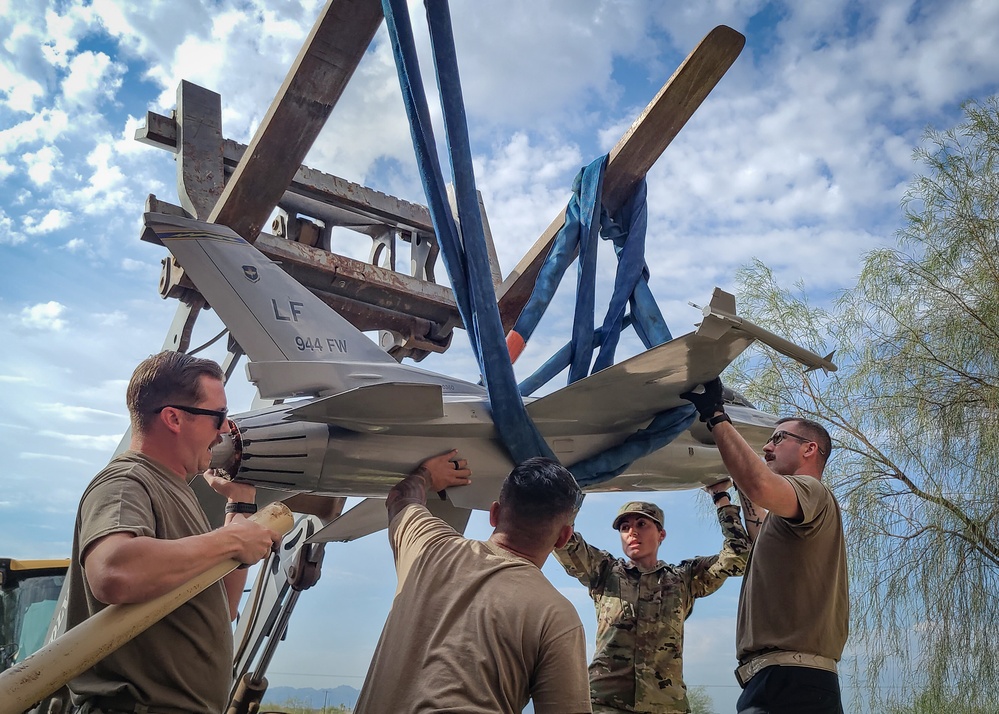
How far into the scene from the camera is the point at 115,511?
1.49 meters

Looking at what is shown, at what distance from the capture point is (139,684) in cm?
148

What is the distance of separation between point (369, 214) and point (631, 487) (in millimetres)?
1806

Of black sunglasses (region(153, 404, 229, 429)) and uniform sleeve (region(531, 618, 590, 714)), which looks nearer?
uniform sleeve (region(531, 618, 590, 714))

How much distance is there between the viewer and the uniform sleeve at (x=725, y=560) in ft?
10.6

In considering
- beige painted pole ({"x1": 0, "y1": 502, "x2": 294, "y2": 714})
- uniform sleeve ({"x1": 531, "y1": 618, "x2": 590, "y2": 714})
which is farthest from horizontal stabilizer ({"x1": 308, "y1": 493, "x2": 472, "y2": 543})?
beige painted pole ({"x1": 0, "y1": 502, "x2": 294, "y2": 714})

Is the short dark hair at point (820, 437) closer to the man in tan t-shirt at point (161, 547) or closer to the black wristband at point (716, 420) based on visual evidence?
the black wristband at point (716, 420)

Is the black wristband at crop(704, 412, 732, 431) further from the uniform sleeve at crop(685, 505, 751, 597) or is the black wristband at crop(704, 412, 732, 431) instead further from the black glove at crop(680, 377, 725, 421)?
the uniform sleeve at crop(685, 505, 751, 597)

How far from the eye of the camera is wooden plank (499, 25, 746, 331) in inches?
110

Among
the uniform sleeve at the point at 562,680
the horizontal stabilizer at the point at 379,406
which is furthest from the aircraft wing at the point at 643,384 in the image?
the uniform sleeve at the point at 562,680

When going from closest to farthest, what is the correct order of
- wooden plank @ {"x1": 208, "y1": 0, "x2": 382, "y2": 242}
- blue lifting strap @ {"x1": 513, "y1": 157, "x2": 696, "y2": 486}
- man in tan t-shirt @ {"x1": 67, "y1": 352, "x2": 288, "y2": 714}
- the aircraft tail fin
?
man in tan t-shirt @ {"x1": 67, "y1": 352, "x2": 288, "y2": 714}
wooden plank @ {"x1": 208, "y1": 0, "x2": 382, "y2": 242}
the aircraft tail fin
blue lifting strap @ {"x1": 513, "y1": 157, "x2": 696, "y2": 486}

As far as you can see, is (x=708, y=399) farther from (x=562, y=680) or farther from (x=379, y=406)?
(x=562, y=680)

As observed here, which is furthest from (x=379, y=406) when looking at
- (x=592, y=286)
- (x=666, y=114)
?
(x=666, y=114)

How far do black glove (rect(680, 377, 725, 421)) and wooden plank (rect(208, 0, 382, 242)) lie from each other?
5.17ft

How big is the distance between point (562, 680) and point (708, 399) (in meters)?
1.19
